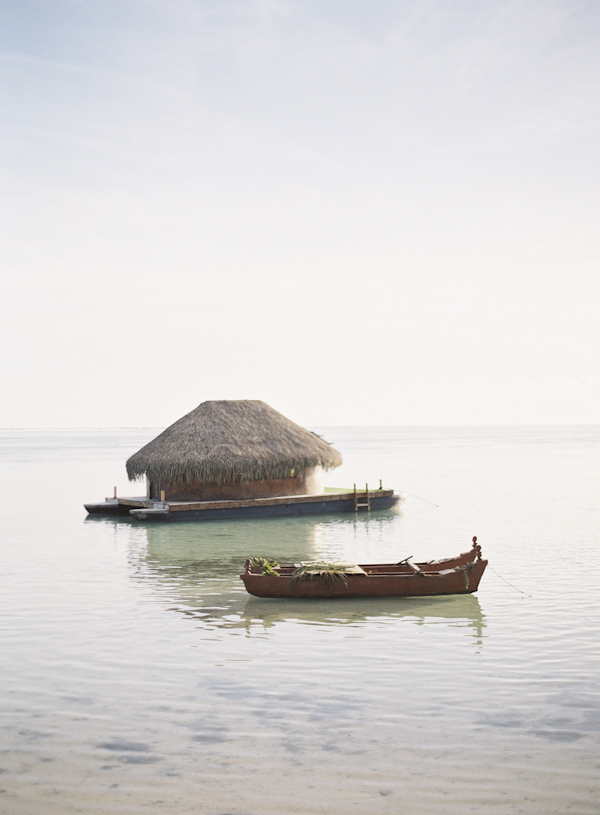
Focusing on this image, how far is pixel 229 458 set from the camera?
119 feet

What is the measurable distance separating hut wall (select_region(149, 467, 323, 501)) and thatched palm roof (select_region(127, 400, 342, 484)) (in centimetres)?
30

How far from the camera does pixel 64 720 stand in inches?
424

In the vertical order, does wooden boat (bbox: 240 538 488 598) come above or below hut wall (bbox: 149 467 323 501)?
below

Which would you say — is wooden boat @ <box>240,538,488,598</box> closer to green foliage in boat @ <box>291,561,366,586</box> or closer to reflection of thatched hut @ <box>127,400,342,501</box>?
green foliage in boat @ <box>291,561,366,586</box>

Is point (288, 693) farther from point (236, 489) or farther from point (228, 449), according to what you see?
point (236, 489)

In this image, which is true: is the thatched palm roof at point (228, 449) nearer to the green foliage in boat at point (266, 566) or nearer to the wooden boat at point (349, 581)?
the green foliage in boat at point (266, 566)

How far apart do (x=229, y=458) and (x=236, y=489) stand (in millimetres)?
1604

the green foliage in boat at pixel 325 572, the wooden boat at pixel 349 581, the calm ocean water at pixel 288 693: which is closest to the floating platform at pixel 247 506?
the calm ocean water at pixel 288 693

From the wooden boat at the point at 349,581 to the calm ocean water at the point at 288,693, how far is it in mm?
314

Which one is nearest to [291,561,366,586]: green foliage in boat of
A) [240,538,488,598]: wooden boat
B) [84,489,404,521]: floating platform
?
[240,538,488,598]: wooden boat

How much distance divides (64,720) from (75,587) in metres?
10.7

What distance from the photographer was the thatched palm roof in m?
36.2

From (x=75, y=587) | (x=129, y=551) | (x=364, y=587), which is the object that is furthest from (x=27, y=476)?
(x=364, y=587)

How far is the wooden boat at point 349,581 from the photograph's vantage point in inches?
714
